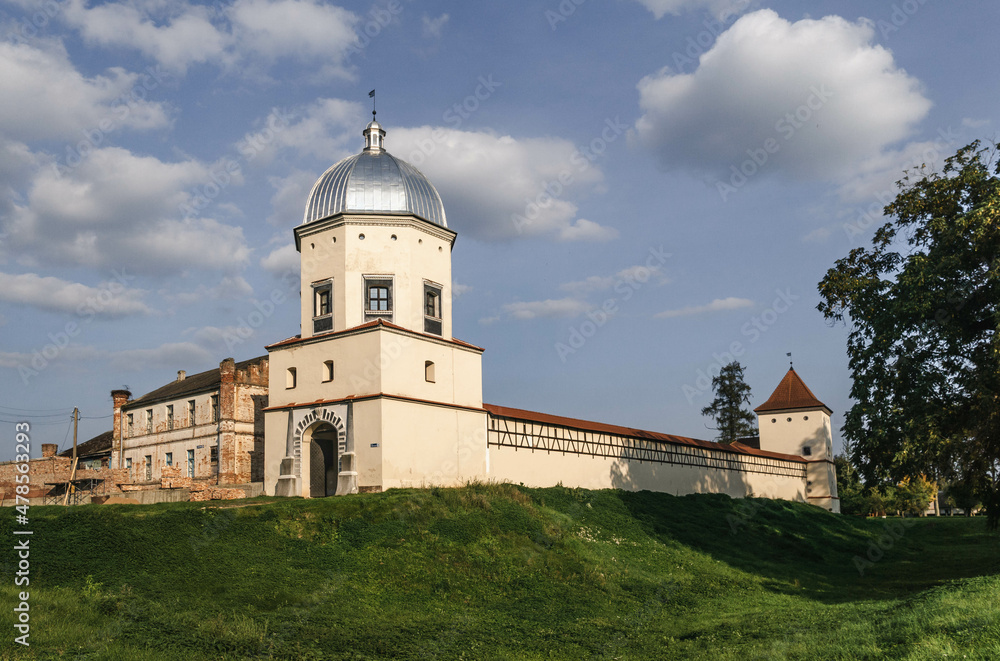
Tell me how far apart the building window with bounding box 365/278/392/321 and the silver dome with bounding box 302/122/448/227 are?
2500 mm

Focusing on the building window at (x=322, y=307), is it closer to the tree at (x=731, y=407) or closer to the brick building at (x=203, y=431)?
the brick building at (x=203, y=431)

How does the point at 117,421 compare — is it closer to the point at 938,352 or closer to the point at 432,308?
the point at 432,308

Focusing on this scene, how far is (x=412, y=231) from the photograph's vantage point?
1077 inches

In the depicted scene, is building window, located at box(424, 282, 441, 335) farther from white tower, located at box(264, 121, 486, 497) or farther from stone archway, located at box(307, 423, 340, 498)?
stone archway, located at box(307, 423, 340, 498)

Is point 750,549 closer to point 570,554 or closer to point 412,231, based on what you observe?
point 570,554

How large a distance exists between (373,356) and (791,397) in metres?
38.2

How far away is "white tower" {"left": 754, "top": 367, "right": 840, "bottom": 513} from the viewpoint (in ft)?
169

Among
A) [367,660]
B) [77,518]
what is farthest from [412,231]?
[367,660]

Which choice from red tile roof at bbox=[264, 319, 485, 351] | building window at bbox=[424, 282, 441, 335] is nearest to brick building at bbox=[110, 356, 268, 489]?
red tile roof at bbox=[264, 319, 485, 351]

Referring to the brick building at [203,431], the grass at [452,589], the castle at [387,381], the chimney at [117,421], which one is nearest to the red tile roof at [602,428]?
the castle at [387,381]

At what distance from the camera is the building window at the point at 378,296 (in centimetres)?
2655

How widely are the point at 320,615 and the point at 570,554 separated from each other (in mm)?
8149

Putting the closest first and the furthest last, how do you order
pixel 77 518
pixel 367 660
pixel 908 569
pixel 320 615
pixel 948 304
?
1. pixel 367 660
2. pixel 320 615
3. pixel 77 518
4. pixel 948 304
5. pixel 908 569

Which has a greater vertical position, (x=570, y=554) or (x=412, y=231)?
(x=412, y=231)
